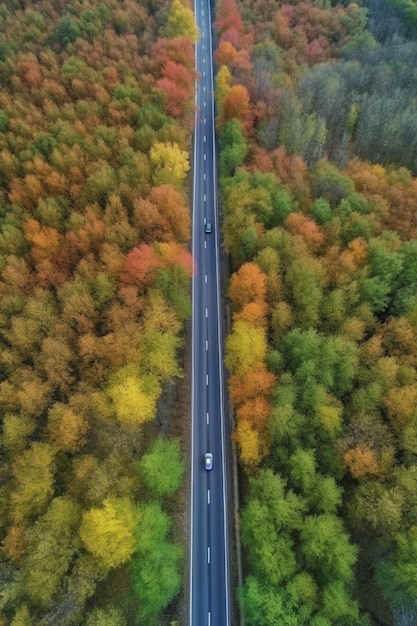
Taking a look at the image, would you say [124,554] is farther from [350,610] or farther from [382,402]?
[382,402]

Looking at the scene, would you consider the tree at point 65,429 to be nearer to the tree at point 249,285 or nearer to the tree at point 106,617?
the tree at point 106,617

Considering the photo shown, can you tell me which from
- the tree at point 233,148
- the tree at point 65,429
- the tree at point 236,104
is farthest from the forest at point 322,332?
the tree at point 65,429

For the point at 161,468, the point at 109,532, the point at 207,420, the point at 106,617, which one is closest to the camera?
the point at 106,617

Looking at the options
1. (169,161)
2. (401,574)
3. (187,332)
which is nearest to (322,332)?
(187,332)

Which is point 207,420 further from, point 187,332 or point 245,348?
point 187,332

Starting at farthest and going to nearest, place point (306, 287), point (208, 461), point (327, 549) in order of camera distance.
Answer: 1. point (306, 287)
2. point (208, 461)
3. point (327, 549)

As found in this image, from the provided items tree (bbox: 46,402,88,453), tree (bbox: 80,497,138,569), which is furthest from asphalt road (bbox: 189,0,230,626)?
tree (bbox: 46,402,88,453)

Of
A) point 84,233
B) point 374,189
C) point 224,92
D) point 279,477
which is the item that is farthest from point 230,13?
point 279,477
